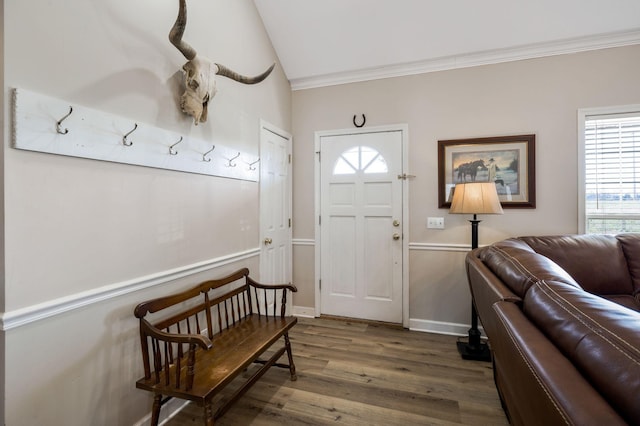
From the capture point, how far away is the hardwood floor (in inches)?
72.6

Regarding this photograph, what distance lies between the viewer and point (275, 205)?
125 inches

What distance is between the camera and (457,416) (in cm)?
184

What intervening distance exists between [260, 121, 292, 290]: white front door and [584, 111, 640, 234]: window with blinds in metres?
2.86

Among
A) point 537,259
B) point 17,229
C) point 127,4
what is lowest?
point 537,259

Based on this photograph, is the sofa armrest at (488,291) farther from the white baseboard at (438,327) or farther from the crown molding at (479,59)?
the crown molding at (479,59)

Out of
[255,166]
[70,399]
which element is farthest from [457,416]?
[255,166]

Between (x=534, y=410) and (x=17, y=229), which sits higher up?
(x=17, y=229)

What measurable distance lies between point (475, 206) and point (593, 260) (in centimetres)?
89

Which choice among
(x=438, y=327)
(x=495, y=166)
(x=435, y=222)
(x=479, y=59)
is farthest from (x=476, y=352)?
(x=479, y=59)

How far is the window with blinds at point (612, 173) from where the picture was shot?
264 cm

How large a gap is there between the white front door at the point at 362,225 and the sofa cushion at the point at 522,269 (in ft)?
4.86

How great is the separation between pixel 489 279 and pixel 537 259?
240 mm

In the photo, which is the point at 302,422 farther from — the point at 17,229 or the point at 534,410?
the point at 17,229

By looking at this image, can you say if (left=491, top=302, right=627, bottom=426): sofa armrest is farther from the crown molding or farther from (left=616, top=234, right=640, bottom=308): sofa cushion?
the crown molding
